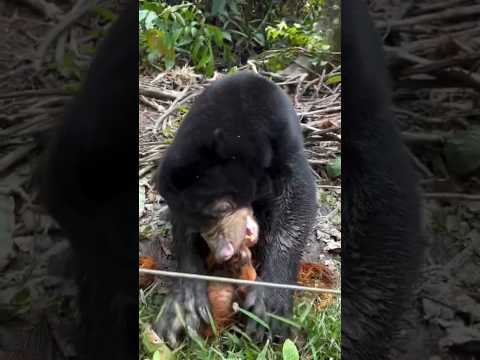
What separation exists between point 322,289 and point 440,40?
733 mm

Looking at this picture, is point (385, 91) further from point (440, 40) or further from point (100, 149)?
point (100, 149)

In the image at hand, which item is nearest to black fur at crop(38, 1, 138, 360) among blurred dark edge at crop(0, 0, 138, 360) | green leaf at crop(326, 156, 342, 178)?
blurred dark edge at crop(0, 0, 138, 360)

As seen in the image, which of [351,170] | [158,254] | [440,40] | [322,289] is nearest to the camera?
[440,40]

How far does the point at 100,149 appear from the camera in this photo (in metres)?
1.03

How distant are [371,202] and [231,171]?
20.3 inches

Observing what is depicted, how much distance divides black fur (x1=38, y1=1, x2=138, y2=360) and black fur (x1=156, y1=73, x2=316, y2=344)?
30 centimetres

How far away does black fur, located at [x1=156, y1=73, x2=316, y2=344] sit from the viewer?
1.41 metres

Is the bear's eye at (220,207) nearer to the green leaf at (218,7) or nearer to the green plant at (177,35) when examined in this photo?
the green plant at (177,35)

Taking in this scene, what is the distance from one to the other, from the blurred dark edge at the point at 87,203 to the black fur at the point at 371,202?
0.46 metres

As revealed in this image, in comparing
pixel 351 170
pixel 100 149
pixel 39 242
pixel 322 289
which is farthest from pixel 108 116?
Result: pixel 322 289

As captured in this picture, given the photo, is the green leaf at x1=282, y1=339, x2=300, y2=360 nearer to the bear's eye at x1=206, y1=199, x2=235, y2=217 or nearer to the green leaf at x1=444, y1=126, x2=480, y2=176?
the bear's eye at x1=206, y1=199, x2=235, y2=217

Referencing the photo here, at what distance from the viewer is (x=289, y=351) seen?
1350 millimetres

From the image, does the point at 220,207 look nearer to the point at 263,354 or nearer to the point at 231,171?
the point at 231,171

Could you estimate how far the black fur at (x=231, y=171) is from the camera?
4.63 feet
